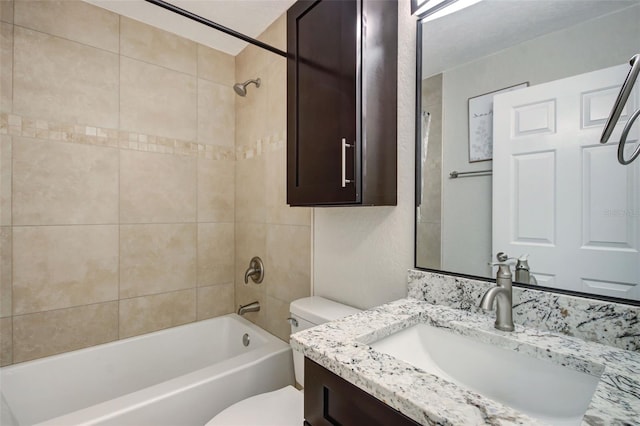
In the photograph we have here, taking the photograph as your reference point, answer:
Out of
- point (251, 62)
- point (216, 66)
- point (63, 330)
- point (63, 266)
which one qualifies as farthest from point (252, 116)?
point (63, 330)

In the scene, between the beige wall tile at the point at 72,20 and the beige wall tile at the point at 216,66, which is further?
the beige wall tile at the point at 216,66

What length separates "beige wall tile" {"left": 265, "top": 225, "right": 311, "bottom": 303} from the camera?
1660mm

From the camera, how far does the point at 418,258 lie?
1.13 m

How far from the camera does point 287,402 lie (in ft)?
4.00

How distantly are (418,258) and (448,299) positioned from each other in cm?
→ 18

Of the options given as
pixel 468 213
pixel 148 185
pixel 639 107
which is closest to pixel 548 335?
pixel 468 213

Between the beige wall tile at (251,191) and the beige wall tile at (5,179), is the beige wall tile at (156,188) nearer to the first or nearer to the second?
the beige wall tile at (251,191)

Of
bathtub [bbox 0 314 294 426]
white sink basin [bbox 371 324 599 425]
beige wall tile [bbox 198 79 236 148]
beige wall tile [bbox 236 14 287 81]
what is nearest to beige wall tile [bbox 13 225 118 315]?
bathtub [bbox 0 314 294 426]

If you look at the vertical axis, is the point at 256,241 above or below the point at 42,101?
below

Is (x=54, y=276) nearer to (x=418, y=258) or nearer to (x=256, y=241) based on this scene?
(x=256, y=241)

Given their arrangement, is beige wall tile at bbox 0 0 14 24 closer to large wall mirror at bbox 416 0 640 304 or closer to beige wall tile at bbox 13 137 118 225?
beige wall tile at bbox 13 137 118 225

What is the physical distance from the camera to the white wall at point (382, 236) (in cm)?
115

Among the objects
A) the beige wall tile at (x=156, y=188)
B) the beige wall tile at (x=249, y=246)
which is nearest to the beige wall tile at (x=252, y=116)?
the beige wall tile at (x=156, y=188)

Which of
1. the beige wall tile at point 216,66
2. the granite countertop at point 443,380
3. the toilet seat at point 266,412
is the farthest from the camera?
the beige wall tile at point 216,66
